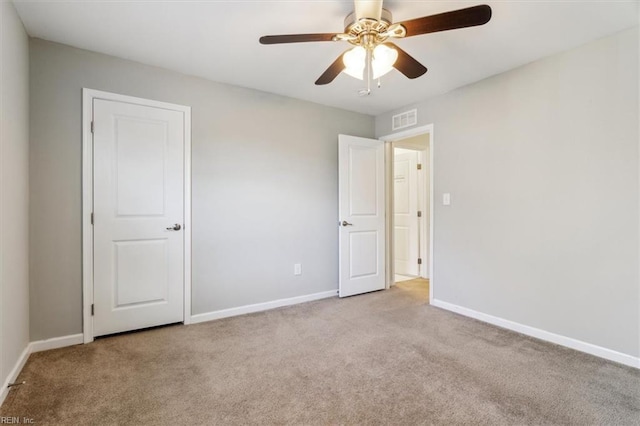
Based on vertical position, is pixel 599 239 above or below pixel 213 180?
below

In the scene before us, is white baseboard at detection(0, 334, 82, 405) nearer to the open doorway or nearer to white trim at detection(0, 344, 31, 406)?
white trim at detection(0, 344, 31, 406)

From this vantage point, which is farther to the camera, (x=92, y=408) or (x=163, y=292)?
(x=163, y=292)

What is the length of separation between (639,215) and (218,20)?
124 inches

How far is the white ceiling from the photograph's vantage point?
1.97 meters

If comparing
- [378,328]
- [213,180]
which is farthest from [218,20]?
[378,328]

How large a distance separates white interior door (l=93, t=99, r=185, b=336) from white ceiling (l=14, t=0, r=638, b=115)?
1.76 ft

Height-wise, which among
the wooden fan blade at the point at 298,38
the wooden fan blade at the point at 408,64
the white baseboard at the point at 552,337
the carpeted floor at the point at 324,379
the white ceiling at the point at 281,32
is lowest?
the carpeted floor at the point at 324,379

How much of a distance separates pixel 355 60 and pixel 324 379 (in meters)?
2.07

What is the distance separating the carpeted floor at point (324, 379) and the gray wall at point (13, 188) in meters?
0.31

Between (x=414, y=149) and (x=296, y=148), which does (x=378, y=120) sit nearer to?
(x=414, y=149)

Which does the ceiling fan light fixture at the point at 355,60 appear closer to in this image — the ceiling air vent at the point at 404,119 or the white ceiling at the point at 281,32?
the white ceiling at the point at 281,32

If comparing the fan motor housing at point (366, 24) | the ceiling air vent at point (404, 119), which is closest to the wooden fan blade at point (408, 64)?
the fan motor housing at point (366, 24)

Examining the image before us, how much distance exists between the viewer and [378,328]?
2844 millimetres

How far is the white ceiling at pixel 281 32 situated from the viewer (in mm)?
1970
